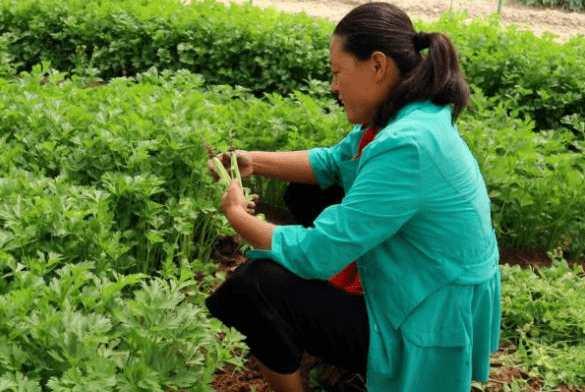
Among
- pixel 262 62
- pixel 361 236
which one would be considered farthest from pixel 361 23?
pixel 262 62

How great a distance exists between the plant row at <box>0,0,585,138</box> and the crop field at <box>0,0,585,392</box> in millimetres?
43

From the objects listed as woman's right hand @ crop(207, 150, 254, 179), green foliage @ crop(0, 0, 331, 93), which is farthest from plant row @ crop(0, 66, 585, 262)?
green foliage @ crop(0, 0, 331, 93)

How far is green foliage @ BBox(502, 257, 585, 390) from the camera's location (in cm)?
344

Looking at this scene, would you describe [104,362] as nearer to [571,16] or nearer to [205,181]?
[205,181]

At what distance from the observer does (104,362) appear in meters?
2.20

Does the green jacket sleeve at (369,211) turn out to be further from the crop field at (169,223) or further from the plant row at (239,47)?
the plant row at (239,47)

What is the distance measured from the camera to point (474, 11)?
45.8 feet

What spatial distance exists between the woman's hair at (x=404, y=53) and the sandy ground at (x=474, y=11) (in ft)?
33.7

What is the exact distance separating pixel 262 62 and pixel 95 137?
3.11 m

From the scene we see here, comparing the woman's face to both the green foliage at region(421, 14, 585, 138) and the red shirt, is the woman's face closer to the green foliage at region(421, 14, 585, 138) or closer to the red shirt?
the red shirt

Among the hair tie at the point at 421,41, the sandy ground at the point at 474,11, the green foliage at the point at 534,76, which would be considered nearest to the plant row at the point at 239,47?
the green foliage at the point at 534,76

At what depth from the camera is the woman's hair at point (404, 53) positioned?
258cm

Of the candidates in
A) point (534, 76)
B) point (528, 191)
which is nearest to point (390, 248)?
point (528, 191)

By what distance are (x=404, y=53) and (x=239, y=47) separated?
430 cm
